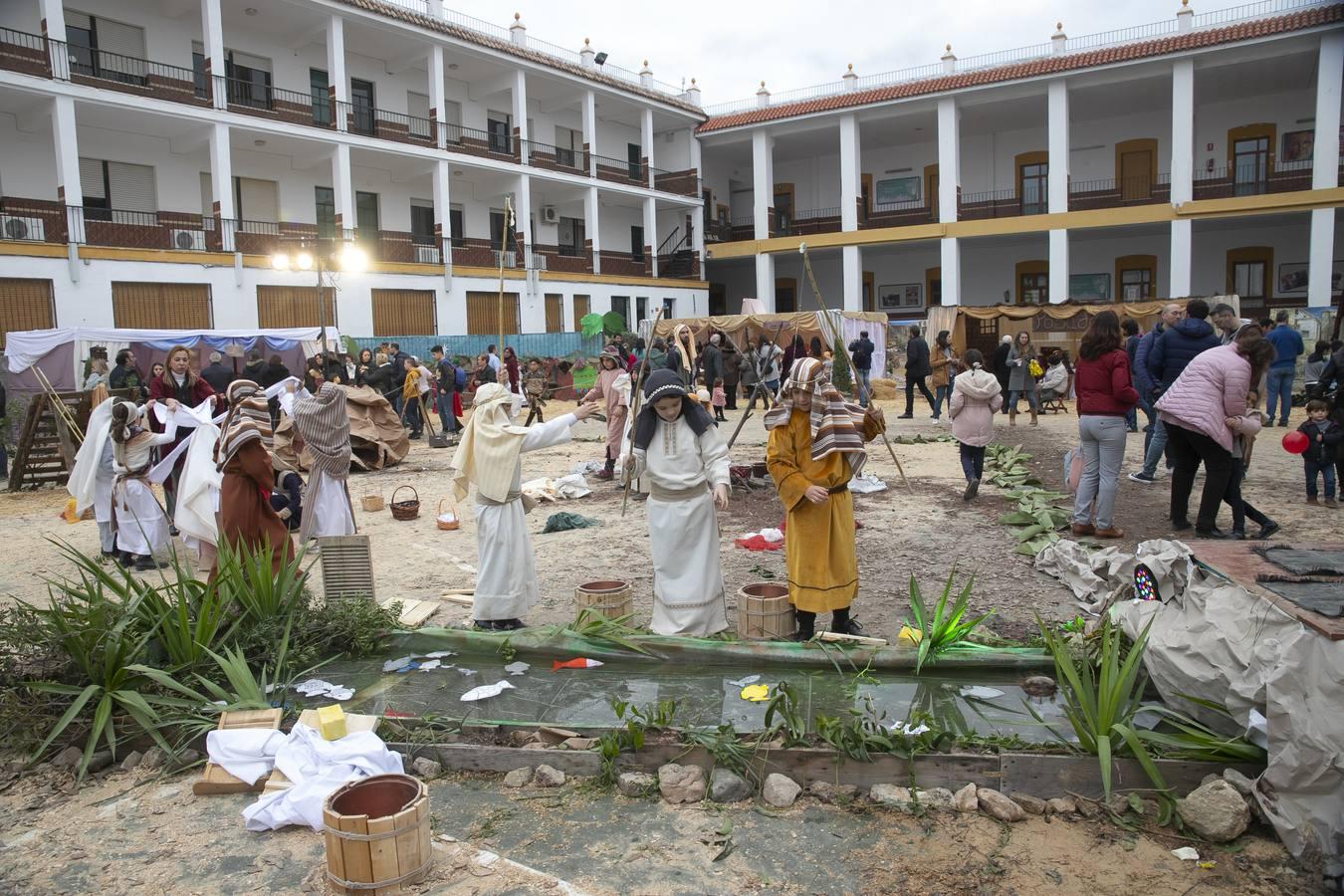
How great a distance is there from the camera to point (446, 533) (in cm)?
855

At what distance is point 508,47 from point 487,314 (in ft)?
26.4

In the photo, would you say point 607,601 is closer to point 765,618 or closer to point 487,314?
point 765,618

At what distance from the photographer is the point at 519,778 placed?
3.65 m

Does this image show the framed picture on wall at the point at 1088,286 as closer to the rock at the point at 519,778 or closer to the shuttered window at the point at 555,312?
the shuttered window at the point at 555,312

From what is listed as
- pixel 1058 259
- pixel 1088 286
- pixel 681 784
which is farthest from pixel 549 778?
pixel 1088 286

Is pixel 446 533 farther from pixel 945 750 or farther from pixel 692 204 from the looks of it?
pixel 692 204

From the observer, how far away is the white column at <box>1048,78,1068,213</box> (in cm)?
2706

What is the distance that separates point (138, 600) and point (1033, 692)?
14.0 ft

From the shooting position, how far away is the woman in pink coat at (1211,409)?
20.7ft

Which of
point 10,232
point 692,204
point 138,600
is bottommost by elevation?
point 138,600

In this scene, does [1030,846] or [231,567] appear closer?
[1030,846]

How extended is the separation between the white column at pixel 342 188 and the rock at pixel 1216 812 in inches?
953

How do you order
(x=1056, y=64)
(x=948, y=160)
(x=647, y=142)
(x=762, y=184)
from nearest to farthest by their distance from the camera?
1. (x=1056, y=64)
2. (x=948, y=160)
3. (x=762, y=184)
4. (x=647, y=142)

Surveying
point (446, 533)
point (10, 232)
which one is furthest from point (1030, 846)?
point (10, 232)
